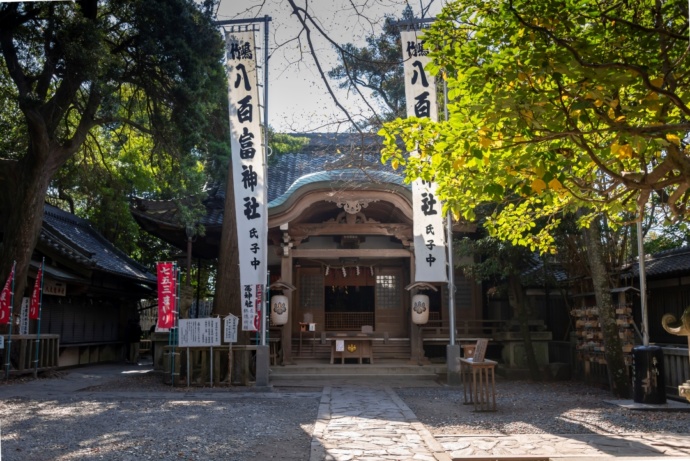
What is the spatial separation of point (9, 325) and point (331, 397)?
773 centimetres

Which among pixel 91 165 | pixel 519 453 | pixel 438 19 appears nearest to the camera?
pixel 438 19

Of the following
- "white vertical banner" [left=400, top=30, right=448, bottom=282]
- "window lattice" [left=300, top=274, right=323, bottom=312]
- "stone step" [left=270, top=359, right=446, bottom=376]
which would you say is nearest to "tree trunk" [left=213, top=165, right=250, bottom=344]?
"stone step" [left=270, top=359, right=446, bottom=376]

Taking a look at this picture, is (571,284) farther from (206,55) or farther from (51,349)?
(51,349)

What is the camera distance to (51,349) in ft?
52.9

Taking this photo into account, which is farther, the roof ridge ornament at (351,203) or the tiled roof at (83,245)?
the tiled roof at (83,245)

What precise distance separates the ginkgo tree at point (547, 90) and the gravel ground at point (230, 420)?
11.8 ft

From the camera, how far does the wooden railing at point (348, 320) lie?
722 inches

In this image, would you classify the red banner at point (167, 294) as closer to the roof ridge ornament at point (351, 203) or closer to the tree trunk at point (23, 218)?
the tree trunk at point (23, 218)

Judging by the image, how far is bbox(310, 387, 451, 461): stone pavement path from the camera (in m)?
6.62

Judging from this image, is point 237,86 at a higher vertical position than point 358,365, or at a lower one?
higher

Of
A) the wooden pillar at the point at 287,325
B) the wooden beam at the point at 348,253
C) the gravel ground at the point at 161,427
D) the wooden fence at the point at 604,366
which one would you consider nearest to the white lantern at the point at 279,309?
the wooden pillar at the point at 287,325

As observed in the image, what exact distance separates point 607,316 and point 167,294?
359 inches

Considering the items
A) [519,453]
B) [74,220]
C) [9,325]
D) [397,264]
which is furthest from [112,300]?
[519,453]

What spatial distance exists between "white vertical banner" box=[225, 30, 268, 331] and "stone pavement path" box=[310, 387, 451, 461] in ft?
10.1
